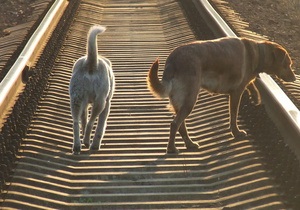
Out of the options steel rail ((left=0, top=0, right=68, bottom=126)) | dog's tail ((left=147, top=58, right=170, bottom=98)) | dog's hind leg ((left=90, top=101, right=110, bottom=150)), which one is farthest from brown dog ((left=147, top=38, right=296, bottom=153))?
steel rail ((left=0, top=0, right=68, bottom=126))

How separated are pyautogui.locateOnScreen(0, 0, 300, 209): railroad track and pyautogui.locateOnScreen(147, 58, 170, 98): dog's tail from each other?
605 mm

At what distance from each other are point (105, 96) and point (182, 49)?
0.89 meters

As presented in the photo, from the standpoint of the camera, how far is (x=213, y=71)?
723 cm

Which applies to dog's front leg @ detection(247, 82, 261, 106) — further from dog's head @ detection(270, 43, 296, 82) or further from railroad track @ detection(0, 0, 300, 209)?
dog's head @ detection(270, 43, 296, 82)

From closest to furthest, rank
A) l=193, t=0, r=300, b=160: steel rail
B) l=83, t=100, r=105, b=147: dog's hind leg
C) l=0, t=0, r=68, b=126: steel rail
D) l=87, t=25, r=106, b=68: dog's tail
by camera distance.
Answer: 1. l=193, t=0, r=300, b=160: steel rail
2. l=87, t=25, r=106, b=68: dog's tail
3. l=83, t=100, r=105, b=147: dog's hind leg
4. l=0, t=0, r=68, b=126: steel rail

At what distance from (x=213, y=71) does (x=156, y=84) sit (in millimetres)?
734

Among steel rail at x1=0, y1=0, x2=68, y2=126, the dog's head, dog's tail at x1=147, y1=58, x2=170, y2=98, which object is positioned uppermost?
dog's tail at x1=147, y1=58, x2=170, y2=98

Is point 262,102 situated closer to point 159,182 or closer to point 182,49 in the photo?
point 182,49

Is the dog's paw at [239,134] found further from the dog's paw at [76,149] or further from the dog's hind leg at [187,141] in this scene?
the dog's paw at [76,149]

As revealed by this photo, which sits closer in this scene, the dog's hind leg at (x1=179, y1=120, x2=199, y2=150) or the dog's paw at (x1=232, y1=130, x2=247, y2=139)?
the dog's hind leg at (x1=179, y1=120, x2=199, y2=150)

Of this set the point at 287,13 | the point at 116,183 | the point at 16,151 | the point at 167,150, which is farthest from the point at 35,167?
the point at 287,13

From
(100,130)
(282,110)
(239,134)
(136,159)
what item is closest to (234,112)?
(239,134)

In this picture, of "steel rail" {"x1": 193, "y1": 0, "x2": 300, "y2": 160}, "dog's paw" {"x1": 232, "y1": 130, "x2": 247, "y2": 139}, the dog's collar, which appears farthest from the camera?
the dog's collar

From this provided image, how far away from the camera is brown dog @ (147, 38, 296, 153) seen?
6.85m
